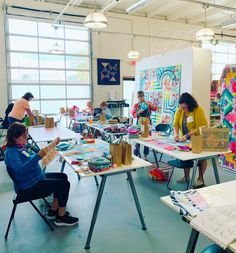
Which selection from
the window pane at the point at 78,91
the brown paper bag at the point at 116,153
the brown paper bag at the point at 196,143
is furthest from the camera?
the window pane at the point at 78,91

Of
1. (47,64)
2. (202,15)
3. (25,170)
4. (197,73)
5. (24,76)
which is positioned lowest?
(25,170)

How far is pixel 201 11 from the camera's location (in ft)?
33.1

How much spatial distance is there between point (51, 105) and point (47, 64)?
1462 mm

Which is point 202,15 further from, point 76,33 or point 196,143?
point 196,143

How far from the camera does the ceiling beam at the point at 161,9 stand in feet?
30.7

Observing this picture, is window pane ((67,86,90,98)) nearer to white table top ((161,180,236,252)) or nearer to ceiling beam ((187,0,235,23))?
→ ceiling beam ((187,0,235,23))

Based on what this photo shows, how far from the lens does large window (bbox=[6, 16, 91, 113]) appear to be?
28.5ft

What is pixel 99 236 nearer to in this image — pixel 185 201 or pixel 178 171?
pixel 185 201

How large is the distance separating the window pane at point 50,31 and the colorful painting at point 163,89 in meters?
3.60

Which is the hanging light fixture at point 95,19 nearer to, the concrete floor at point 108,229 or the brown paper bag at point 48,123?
the brown paper bag at point 48,123

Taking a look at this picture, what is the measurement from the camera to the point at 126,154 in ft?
8.41

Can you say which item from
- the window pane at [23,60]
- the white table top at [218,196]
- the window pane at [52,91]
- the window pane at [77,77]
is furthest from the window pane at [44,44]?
the white table top at [218,196]

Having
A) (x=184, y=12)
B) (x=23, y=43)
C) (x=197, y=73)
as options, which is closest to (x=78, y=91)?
(x=23, y=43)

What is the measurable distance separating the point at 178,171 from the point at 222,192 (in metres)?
2.78
